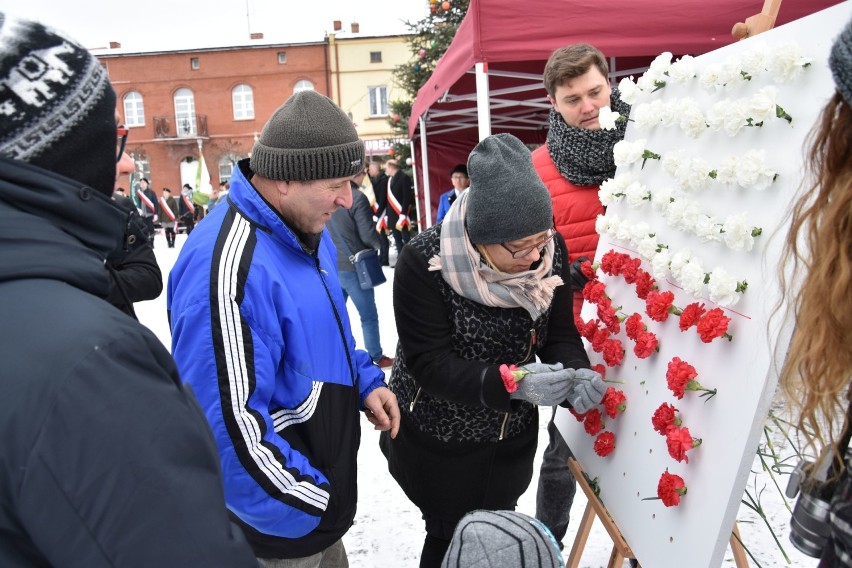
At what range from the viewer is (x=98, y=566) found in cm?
68

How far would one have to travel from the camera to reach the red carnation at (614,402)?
71.0 inches

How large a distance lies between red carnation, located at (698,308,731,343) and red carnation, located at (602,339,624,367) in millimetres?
452

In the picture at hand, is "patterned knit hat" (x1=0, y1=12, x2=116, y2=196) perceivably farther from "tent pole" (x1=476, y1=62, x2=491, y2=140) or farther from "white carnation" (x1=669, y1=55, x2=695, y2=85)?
"tent pole" (x1=476, y1=62, x2=491, y2=140)

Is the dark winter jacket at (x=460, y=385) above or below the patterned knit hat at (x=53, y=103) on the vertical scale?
below

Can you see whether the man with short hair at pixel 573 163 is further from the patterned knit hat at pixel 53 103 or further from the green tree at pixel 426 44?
the green tree at pixel 426 44

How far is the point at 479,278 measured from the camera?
5.78 feet

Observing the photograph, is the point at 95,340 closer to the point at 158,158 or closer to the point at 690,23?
the point at 690,23

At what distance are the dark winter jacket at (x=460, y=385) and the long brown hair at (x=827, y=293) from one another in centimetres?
84

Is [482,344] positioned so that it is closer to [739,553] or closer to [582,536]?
[582,536]

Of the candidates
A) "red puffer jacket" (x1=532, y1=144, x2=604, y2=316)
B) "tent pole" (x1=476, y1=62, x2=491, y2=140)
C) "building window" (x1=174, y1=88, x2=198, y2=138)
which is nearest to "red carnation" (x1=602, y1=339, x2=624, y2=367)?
"red puffer jacket" (x1=532, y1=144, x2=604, y2=316)

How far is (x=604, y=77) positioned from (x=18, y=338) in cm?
221

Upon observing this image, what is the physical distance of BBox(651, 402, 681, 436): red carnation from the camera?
1.54m

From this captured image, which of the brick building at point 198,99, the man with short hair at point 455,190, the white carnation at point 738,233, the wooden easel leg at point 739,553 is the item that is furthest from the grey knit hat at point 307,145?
the brick building at point 198,99

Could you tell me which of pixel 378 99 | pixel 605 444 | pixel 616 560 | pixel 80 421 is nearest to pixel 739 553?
pixel 616 560
